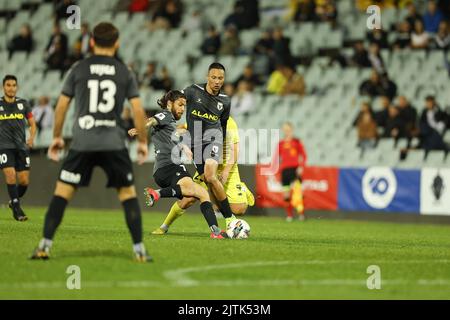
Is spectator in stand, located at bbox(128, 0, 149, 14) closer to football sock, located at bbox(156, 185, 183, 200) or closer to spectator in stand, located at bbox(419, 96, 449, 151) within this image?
spectator in stand, located at bbox(419, 96, 449, 151)

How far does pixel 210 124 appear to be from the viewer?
1402 centimetres

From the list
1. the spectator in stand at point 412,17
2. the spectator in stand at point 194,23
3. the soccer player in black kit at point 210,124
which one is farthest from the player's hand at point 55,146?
the spectator in stand at point 194,23

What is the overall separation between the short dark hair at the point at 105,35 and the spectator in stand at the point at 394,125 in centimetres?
1451

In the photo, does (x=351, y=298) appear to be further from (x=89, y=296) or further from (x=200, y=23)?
(x=200, y=23)

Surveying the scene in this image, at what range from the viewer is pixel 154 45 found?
29453 mm

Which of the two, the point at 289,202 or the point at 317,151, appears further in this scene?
the point at 317,151

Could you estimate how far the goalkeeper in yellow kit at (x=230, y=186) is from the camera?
14312mm

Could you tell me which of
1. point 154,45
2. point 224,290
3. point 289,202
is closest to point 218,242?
point 224,290

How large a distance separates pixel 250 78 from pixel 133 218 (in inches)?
664

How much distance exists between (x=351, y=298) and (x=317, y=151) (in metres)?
16.7

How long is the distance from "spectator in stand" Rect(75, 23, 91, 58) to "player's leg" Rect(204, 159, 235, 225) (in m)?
15.4

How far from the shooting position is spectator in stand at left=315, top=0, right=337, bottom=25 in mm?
26612

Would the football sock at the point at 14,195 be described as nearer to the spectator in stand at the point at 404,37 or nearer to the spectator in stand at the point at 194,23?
the spectator in stand at the point at 404,37

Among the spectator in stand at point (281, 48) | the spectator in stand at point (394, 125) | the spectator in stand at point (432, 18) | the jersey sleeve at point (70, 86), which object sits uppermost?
the spectator in stand at point (432, 18)
